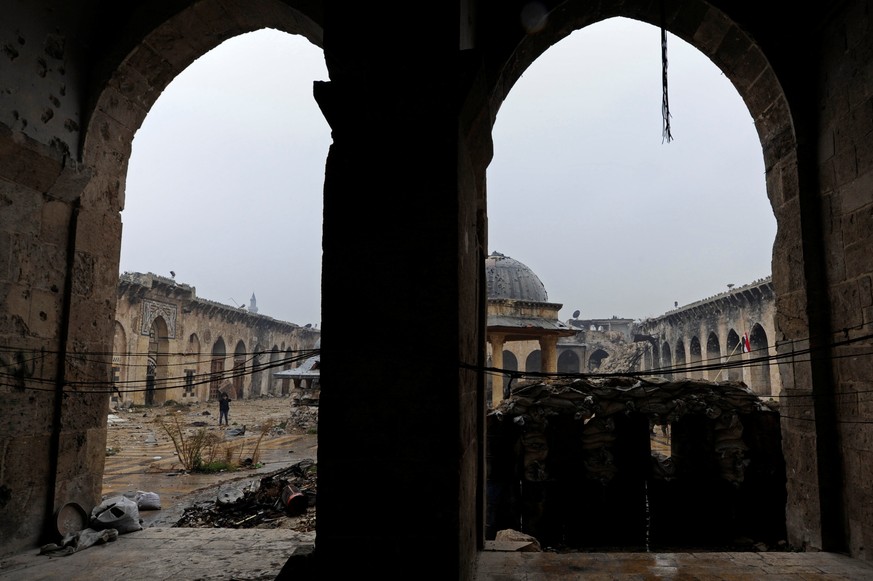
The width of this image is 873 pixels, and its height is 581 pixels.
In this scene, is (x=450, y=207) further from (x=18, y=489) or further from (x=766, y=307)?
(x=766, y=307)

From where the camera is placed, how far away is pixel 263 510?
6816mm

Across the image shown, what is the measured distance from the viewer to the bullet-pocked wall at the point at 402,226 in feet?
7.61

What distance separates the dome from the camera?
57.9 feet

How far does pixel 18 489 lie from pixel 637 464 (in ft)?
20.4

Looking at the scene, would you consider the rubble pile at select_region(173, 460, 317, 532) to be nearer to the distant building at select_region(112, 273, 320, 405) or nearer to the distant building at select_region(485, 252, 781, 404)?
the distant building at select_region(485, 252, 781, 404)

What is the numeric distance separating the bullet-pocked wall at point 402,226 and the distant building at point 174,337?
15.0 meters

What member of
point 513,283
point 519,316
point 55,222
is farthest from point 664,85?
point 513,283

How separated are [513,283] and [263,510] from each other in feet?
40.3

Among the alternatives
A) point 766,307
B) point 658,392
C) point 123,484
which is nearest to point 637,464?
point 658,392

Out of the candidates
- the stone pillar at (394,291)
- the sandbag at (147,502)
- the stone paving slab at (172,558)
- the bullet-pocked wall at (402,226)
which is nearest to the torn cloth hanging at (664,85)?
the bullet-pocked wall at (402,226)

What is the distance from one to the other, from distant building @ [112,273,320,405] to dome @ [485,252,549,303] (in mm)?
7947

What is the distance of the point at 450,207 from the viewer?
2.39 meters

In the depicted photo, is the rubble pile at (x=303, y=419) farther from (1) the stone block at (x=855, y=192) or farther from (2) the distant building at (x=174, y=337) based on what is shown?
(1) the stone block at (x=855, y=192)

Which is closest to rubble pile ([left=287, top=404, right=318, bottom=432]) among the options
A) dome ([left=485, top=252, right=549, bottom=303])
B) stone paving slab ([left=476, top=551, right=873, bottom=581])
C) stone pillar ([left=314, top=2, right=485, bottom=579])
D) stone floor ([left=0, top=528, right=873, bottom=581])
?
dome ([left=485, top=252, right=549, bottom=303])
